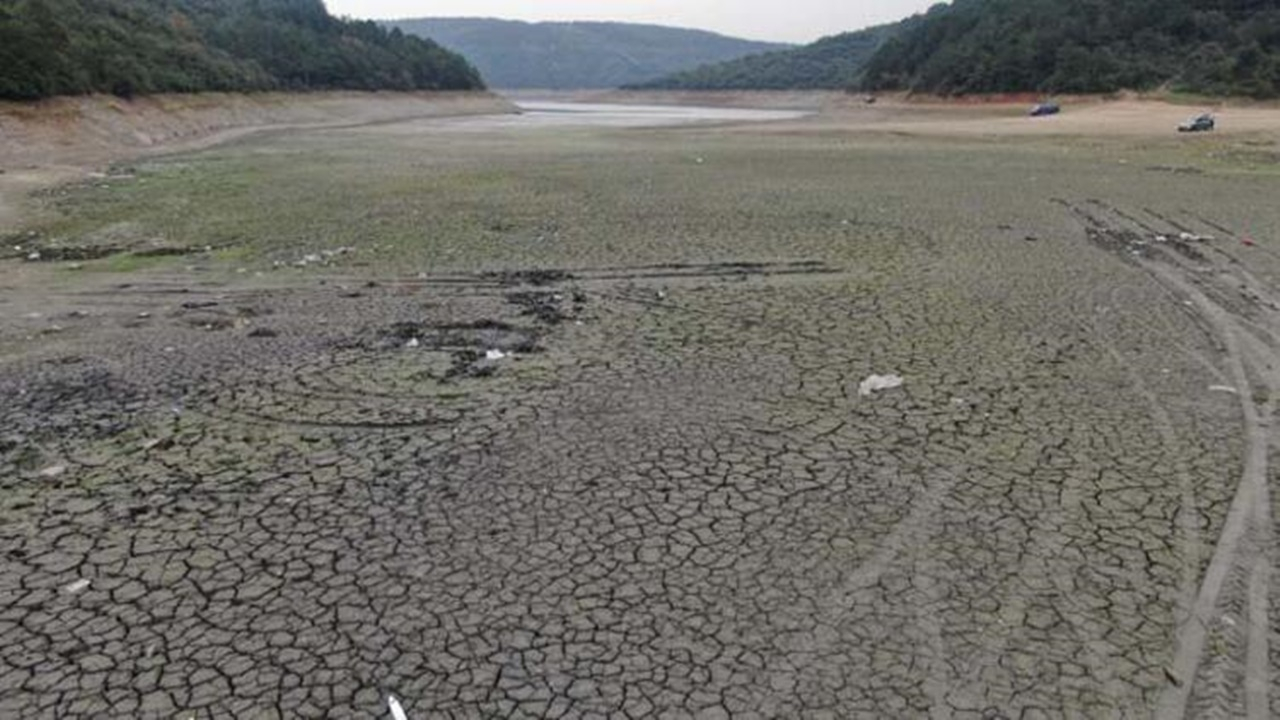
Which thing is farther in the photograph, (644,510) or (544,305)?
(544,305)

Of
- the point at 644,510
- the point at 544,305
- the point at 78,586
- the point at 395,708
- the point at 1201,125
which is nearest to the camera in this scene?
the point at 395,708

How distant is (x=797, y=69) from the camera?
136375 millimetres

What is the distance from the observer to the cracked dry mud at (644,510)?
379cm

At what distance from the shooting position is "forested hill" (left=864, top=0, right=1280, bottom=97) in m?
54.0

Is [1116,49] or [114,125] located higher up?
[1116,49]

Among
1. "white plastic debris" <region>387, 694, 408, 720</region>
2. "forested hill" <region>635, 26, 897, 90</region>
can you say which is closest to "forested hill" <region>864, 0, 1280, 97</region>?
"forested hill" <region>635, 26, 897, 90</region>

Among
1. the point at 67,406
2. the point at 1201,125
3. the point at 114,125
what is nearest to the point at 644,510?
the point at 67,406

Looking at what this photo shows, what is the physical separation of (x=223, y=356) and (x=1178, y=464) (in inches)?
301

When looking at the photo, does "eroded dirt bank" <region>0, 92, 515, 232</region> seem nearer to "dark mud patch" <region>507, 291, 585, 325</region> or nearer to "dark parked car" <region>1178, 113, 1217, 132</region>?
"dark mud patch" <region>507, 291, 585, 325</region>

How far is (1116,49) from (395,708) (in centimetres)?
7331

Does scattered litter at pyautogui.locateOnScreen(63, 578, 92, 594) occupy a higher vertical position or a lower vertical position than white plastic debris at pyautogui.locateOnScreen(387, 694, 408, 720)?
lower

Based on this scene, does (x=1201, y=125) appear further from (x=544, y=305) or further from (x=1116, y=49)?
(x=544, y=305)

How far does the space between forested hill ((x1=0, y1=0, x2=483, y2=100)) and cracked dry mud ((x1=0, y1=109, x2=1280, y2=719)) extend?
33445 mm

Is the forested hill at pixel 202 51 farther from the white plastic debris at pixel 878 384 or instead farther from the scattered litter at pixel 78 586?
the white plastic debris at pixel 878 384
